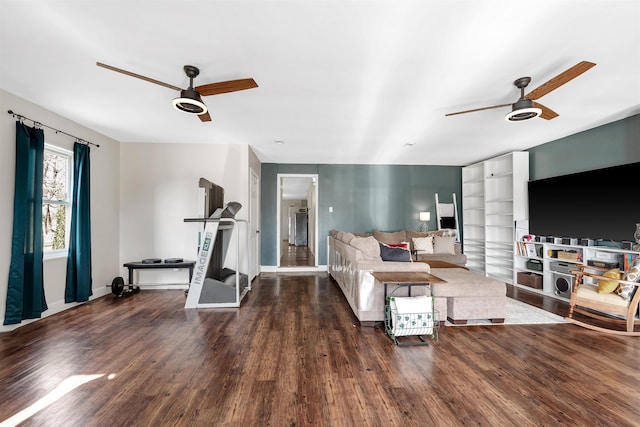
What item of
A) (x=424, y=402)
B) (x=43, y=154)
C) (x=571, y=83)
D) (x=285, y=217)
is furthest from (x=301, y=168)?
(x=285, y=217)

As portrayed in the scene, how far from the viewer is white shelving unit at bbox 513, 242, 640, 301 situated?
398 cm

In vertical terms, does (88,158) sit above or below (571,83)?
below

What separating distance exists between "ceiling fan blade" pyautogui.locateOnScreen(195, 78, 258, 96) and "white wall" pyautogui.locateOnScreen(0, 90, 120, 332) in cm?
238

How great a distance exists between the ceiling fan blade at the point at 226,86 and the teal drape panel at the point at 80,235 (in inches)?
107

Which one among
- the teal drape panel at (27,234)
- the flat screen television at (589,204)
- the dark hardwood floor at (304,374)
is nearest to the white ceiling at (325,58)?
the teal drape panel at (27,234)

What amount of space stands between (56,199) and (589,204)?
7384mm

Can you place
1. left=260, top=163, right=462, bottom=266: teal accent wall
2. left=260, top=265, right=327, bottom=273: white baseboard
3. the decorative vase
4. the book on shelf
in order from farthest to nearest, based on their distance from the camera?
left=260, top=163, right=462, bottom=266: teal accent wall
left=260, top=265, right=327, bottom=273: white baseboard
the book on shelf
the decorative vase

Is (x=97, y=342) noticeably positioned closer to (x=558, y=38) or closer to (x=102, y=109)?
(x=102, y=109)

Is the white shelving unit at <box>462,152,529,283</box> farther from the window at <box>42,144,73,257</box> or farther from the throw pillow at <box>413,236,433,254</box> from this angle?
the window at <box>42,144,73,257</box>

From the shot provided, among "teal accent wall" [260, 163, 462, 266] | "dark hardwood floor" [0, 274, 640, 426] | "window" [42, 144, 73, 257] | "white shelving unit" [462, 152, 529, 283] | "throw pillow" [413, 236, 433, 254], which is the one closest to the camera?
"dark hardwood floor" [0, 274, 640, 426]

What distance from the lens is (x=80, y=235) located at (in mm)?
4082

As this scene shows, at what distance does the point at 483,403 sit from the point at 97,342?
3.43 meters

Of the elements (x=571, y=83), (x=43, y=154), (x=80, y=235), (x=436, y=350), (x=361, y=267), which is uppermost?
(x=571, y=83)

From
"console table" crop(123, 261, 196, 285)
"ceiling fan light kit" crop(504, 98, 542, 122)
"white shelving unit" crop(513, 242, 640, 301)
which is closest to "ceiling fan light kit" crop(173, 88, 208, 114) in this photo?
"console table" crop(123, 261, 196, 285)
